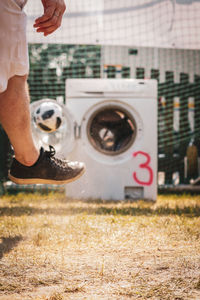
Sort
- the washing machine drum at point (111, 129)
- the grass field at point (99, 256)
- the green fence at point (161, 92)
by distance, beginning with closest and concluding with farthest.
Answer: the grass field at point (99, 256), the washing machine drum at point (111, 129), the green fence at point (161, 92)

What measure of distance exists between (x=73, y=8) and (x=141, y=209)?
196cm

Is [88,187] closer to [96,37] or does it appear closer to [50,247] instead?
[96,37]

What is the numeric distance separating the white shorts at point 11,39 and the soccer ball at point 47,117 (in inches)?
75.7

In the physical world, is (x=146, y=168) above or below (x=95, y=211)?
above

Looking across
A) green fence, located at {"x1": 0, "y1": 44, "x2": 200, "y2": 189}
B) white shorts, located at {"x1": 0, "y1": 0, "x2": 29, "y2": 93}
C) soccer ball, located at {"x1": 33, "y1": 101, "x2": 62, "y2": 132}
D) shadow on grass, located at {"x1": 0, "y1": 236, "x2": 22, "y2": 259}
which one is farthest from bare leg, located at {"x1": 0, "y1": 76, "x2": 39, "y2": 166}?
green fence, located at {"x1": 0, "y1": 44, "x2": 200, "y2": 189}

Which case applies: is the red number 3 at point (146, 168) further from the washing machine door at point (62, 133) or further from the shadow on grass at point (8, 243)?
the shadow on grass at point (8, 243)

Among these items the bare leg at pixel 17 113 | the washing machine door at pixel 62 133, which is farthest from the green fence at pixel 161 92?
the bare leg at pixel 17 113

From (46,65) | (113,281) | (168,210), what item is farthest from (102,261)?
(46,65)

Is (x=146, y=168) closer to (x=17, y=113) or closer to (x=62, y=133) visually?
(x=62, y=133)

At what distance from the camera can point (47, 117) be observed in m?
3.17

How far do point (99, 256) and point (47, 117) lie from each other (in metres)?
1.92

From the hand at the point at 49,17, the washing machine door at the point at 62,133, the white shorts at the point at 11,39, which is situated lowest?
the washing machine door at the point at 62,133

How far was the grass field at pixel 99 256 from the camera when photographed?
3.46 ft

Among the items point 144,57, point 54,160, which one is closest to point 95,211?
point 54,160
